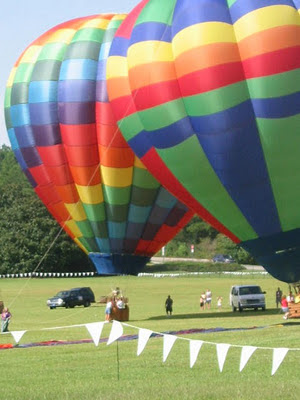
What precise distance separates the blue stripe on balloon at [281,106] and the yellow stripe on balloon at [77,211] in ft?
42.5

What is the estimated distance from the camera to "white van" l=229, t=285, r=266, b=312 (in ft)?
141

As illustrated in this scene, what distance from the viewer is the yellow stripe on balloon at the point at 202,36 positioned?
85.6 ft

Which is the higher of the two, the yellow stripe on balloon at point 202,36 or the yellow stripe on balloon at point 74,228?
the yellow stripe on balloon at point 202,36

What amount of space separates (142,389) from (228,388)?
4.77 feet

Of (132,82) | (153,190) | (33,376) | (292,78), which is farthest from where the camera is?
(153,190)

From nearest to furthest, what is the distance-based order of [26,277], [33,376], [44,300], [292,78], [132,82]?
1. [33,376]
2. [292,78]
3. [132,82]
4. [44,300]
5. [26,277]

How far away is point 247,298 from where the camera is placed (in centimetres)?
4319

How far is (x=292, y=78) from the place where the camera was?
25.6 meters

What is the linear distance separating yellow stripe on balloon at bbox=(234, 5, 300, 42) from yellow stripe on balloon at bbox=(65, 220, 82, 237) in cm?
1405

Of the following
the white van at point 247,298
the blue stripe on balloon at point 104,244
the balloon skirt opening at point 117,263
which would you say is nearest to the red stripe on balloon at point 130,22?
the blue stripe on balloon at point 104,244

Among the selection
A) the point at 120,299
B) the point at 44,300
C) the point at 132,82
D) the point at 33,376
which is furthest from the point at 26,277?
the point at 33,376

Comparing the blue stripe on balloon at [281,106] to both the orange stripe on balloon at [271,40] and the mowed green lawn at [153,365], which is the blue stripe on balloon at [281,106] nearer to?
the orange stripe on balloon at [271,40]

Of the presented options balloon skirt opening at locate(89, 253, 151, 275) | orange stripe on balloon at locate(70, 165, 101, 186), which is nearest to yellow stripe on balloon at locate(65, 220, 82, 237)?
balloon skirt opening at locate(89, 253, 151, 275)

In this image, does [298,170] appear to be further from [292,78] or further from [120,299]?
[120,299]
